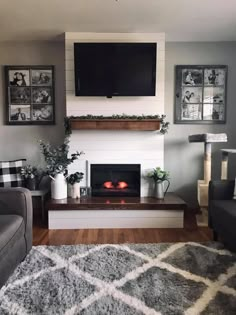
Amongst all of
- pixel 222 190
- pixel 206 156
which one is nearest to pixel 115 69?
pixel 206 156

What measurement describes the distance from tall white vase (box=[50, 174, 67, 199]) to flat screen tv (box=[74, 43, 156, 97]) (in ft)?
3.52

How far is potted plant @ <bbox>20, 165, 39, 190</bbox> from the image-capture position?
3.72 meters

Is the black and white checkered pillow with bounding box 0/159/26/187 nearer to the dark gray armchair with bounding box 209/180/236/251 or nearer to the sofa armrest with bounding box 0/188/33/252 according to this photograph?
the sofa armrest with bounding box 0/188/33/252

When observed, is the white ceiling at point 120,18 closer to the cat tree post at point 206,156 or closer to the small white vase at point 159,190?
the cat tree post at point 206,156

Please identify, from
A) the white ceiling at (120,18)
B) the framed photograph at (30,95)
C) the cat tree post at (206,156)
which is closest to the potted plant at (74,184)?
the framed photograph at (30,95)

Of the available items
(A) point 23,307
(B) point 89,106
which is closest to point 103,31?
(B) point 89,106

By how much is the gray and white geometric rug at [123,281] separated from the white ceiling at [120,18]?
2.35 meters

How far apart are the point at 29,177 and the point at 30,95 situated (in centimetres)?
116

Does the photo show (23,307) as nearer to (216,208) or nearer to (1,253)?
(1,253)

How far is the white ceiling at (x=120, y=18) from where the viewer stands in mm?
2799

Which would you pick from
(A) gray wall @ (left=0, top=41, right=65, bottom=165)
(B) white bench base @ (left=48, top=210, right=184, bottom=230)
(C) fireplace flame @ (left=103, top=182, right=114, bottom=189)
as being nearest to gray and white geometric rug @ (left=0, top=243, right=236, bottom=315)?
(B) white bench base @ (left=48, top=210, right=184, bottom=230)

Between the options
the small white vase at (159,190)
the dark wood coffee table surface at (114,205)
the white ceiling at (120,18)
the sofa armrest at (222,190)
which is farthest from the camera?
the small white vase at (159,190)

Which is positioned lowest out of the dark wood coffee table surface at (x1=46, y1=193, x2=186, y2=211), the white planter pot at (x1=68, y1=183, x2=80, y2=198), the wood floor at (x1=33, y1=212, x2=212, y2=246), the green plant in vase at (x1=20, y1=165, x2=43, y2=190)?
the wood floor at (x1=33, y1=212, x2=212, y2=246)

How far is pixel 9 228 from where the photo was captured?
2.06 metres
